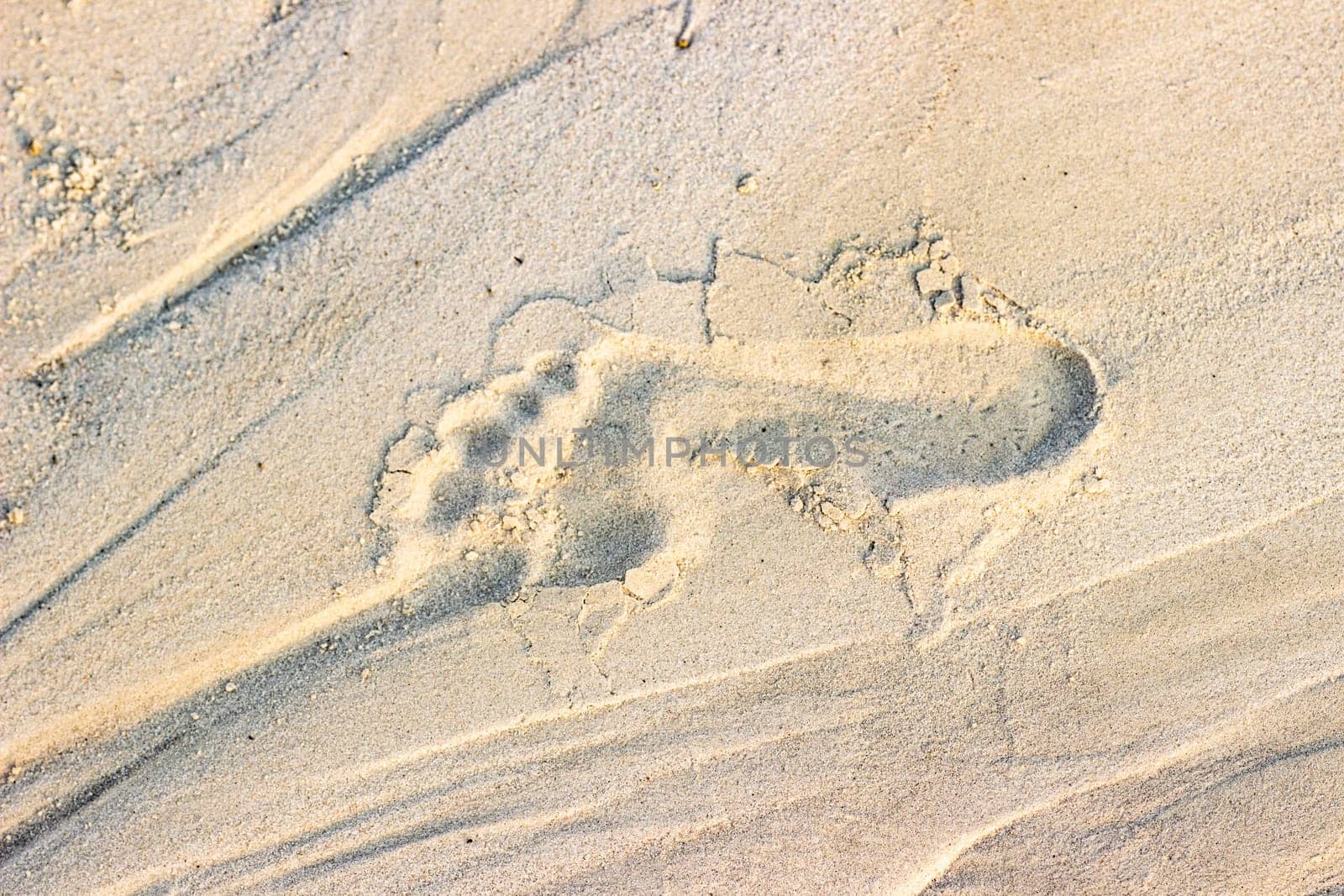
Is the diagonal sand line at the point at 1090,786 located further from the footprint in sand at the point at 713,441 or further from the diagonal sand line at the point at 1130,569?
the footprint in sand at the point at 713,441

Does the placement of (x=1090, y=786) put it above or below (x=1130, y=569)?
below

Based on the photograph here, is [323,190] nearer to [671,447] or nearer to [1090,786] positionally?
[671,447]

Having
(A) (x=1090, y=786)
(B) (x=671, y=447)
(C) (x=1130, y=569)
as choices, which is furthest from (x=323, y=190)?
(A) (x=1090, y=786)

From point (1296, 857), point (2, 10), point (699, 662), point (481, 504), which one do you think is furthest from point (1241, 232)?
point (2, 10)

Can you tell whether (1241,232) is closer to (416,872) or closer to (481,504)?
(481,504)

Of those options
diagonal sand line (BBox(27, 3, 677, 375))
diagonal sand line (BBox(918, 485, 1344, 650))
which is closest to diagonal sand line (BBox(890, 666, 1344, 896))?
diagonal sand line (BBox(918, 485, 1344, 650))

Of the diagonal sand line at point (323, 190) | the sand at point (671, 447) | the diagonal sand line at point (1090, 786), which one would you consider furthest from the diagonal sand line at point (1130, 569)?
the diagonal sand line at point (323, 190)

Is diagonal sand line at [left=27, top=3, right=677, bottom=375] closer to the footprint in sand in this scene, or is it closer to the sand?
the sand
